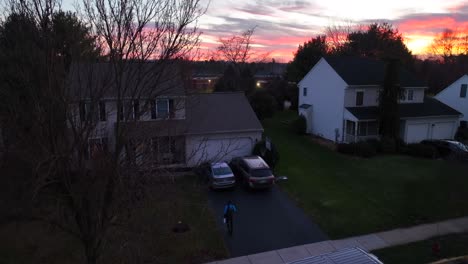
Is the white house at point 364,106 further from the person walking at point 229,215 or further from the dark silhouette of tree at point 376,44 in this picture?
the dark silhouette of tree at point 376,44

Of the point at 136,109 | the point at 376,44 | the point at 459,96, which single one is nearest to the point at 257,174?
the point at 136,109

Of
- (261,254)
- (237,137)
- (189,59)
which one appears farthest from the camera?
(237,137)

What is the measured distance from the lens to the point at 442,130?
3027 cm

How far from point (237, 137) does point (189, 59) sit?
15146mm

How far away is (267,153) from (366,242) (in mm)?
10261

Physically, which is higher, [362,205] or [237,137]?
[237,137]

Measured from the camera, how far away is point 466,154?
24.5m

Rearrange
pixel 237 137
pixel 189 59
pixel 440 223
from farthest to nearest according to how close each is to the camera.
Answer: pixel 237 137 → pixel 440 223 → pixel 189 59

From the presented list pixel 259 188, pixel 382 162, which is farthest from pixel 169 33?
pixel 382 162

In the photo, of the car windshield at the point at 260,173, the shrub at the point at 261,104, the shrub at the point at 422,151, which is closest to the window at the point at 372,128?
the shrub at the point at 422,151

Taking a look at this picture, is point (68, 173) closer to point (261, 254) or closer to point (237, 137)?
point (261, 254)

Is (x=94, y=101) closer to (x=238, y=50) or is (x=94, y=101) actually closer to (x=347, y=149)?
(x=347, y=149)

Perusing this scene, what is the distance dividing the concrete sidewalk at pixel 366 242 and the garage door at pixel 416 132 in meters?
15.3

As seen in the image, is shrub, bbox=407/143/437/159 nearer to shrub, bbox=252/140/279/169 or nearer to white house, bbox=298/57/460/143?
white house, bbox=298/57/460/143
